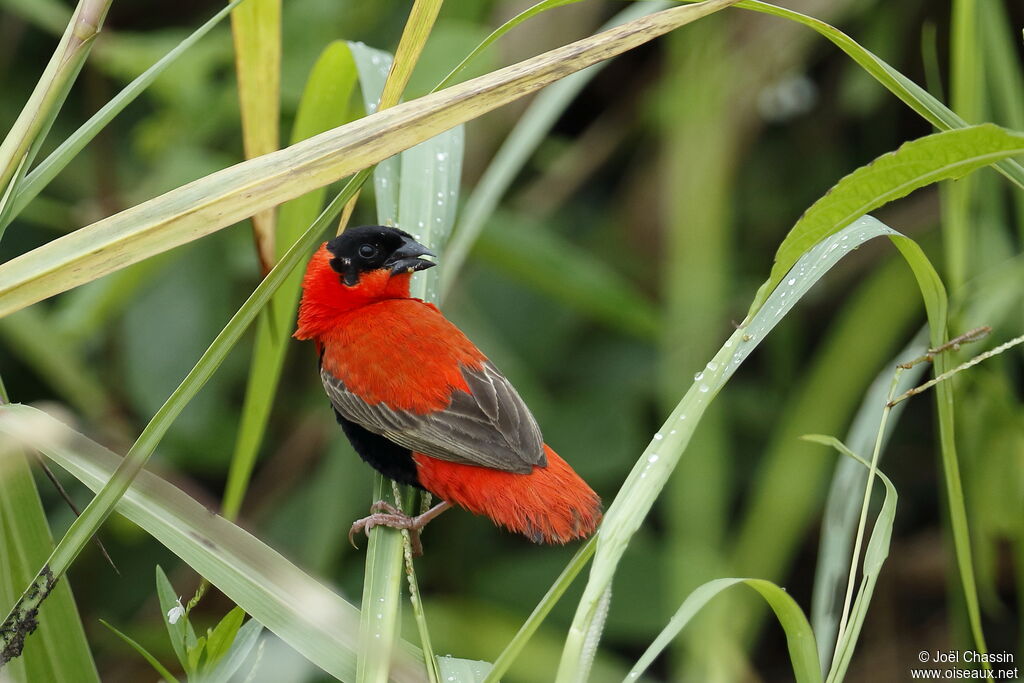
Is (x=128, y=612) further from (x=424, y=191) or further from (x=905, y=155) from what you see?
(x=905, y=155)

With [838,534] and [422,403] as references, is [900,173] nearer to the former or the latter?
[838,534]

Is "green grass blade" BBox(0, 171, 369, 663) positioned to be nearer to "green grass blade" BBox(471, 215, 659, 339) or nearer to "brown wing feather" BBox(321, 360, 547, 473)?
"brown wing feather" BBox(321, 360, 547, 473)

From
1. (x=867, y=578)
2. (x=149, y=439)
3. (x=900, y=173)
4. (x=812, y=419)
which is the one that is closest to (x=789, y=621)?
(x=867, y=578)

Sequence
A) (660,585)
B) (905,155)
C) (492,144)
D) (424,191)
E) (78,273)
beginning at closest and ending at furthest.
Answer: (905,155)
(78,273)
(424,191)
(660,585)
(492,144)

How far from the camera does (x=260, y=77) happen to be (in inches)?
69.1

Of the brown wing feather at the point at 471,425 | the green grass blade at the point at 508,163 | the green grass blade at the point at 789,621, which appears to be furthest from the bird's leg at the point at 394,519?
the green grass blade at the point at 789,621

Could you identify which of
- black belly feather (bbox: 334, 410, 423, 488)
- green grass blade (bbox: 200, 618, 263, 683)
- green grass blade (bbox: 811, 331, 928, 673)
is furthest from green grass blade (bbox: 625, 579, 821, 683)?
black belly feather (bbox: 334, 410, 423, 488)

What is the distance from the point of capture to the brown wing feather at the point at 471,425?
78.7 inches

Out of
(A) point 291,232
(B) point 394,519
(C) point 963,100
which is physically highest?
(C) point 963,100

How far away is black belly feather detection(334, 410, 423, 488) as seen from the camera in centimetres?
211

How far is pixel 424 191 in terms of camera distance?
1.98 metres

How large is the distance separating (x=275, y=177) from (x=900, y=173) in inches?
30.3

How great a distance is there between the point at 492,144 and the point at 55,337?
1595mm

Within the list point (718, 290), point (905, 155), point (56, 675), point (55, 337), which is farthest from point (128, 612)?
point (905, 155)
